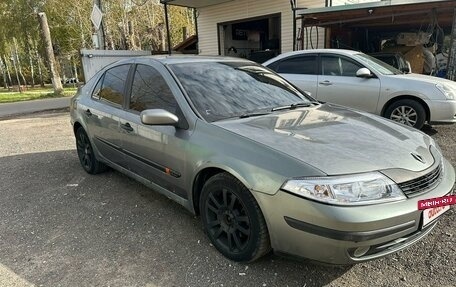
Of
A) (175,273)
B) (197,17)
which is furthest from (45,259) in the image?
(197,17)

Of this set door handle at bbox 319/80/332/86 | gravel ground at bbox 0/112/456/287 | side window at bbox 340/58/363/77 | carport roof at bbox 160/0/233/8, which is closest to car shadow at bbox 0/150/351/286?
gravel ground at bbox 0/112/456/287

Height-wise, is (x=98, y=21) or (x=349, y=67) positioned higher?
(x=98, y=21)

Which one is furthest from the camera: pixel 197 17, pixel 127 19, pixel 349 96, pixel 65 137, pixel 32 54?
pixel 32 54

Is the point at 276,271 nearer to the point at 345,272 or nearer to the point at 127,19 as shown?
the point at 345,272

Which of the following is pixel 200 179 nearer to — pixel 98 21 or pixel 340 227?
pixel 340 227

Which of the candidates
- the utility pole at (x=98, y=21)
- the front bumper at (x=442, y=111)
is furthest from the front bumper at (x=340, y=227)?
the utility pole at (x=98, y=21)

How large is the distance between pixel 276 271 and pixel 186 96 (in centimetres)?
159

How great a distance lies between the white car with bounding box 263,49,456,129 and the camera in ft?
18.6

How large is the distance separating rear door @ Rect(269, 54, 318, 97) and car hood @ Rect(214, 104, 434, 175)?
12.2ft

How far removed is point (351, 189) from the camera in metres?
2.02

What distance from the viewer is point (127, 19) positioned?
88.6ft

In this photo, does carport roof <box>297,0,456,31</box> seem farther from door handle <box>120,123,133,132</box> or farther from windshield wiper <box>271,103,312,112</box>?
door handle <box>120,123,133,132</box>

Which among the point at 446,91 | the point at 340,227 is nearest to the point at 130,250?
the point at 340,227

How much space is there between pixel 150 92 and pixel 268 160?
1.63 metres
